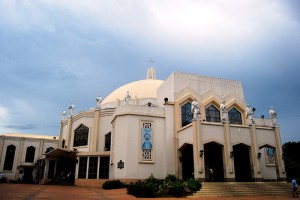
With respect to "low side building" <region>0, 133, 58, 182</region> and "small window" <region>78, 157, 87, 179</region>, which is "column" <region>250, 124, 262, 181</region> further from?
"low side building" <region>0, 133, 58, 182</region>

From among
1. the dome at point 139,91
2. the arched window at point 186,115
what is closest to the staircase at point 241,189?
the arched window at point 186,115

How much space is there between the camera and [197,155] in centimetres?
1877

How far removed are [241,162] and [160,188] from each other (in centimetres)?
1071

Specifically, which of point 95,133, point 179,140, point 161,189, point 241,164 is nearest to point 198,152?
point 179,140

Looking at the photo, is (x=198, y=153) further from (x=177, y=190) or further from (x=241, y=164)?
(x=241, y=164)

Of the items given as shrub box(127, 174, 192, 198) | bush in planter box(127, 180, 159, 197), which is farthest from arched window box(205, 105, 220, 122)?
bush in planter box(127, 180, 159, 197)

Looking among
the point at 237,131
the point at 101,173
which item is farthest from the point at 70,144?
the point at 237,131

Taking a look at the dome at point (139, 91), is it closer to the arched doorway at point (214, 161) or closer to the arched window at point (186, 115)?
the arched window at point (186, 115)

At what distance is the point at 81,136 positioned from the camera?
1102 inches

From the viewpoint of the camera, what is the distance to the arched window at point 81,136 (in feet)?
90.6

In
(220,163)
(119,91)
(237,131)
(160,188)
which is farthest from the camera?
(119,91)

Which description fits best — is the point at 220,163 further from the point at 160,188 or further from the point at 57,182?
the point at 57,182

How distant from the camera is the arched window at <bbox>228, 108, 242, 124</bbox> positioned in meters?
25.3

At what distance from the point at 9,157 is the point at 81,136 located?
51.8 feet
